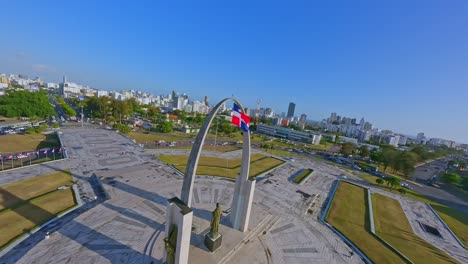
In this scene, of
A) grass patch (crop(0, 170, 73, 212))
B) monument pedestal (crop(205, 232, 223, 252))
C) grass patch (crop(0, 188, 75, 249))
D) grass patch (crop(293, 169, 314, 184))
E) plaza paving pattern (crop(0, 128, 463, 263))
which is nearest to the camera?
plaza paving pattern (crop(0, 128, 463, 263))

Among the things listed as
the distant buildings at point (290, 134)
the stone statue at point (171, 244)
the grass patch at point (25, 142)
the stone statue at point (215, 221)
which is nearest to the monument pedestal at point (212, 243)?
the stone statue at point (215, 221)

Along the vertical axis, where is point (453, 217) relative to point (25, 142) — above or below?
above

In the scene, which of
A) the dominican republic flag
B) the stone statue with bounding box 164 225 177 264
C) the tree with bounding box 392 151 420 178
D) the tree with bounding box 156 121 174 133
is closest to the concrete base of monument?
the stone statue with bounding box 164 225 177 264

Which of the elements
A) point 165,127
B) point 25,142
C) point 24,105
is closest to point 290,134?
point 165,127

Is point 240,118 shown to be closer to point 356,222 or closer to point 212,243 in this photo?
point 212,243

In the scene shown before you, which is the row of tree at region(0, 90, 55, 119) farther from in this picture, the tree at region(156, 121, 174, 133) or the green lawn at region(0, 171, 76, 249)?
the green lawn at region(0, 171, 76, 249)

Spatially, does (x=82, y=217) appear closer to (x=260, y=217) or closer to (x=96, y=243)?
(x=96, y=243)
